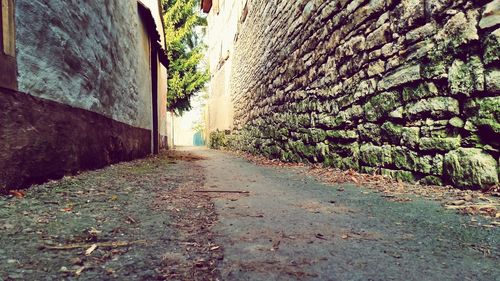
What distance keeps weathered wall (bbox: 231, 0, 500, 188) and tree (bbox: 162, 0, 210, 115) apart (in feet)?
31.0

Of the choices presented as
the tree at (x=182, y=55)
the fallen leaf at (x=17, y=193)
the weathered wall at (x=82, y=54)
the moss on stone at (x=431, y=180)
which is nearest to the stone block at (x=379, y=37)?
the moss on stone at (x=431, y=180)

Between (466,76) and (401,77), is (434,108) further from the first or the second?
(401,77)

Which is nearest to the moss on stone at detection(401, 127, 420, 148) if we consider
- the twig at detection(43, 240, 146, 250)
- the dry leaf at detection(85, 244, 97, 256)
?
the twig at detection(43, 240, 146, 250)

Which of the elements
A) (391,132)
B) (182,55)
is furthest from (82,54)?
(182,55)

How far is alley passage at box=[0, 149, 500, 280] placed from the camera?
3.23ft

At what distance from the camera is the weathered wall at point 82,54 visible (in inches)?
81.3

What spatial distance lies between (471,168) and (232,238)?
1.76 m

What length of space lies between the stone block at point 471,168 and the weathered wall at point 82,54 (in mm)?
2820

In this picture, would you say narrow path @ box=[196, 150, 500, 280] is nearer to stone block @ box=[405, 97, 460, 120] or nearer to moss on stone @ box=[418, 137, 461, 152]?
moss on stone @ box=[418, 137, 461, 152]

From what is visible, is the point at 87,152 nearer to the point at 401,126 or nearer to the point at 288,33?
the point at 401,126

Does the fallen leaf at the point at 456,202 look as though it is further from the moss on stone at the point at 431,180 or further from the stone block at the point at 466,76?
the stone block at the point at 466,76

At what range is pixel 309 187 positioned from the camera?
8.98ft

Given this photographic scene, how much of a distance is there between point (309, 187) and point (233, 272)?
185 cm

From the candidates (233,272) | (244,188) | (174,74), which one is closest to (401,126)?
(244,188)
